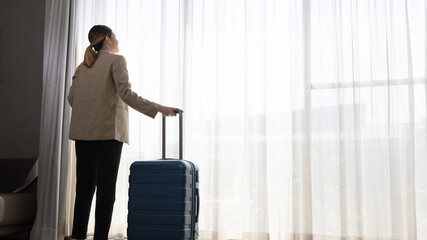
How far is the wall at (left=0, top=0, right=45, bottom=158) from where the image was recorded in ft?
11.9

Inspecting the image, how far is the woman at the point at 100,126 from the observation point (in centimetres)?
234

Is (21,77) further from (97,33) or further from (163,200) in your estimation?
(163,200)

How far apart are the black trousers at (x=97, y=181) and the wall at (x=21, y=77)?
1.38 m

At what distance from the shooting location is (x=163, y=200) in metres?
2.38

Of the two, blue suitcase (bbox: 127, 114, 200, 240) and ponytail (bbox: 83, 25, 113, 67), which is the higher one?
ponytail (bbox: 83, 25, 113, 67)

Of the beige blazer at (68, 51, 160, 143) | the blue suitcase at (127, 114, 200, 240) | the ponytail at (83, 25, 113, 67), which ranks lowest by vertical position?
the blue suitcase at (127, 114, 200, 240)

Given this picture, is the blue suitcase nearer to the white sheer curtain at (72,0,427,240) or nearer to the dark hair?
the white sheer curtain at (72,0,427,240)

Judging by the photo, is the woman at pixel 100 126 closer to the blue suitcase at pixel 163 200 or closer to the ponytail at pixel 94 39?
the ponytail at pixel 94 39

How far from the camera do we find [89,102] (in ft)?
8.11

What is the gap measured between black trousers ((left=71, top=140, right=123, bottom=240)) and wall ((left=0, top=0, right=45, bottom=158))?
1378 millimetres

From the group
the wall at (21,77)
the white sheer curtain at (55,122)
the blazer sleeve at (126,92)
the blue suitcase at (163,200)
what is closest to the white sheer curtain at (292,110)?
the white sheer curtain at (55,122)

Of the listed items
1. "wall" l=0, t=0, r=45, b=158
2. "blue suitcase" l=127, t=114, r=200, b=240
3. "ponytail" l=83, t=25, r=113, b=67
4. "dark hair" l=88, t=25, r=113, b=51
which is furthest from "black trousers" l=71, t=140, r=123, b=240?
"wall" l=0, t=0, r=45, b=158

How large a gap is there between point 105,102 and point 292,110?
119 cm

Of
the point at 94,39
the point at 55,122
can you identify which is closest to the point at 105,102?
the point at 94,39
